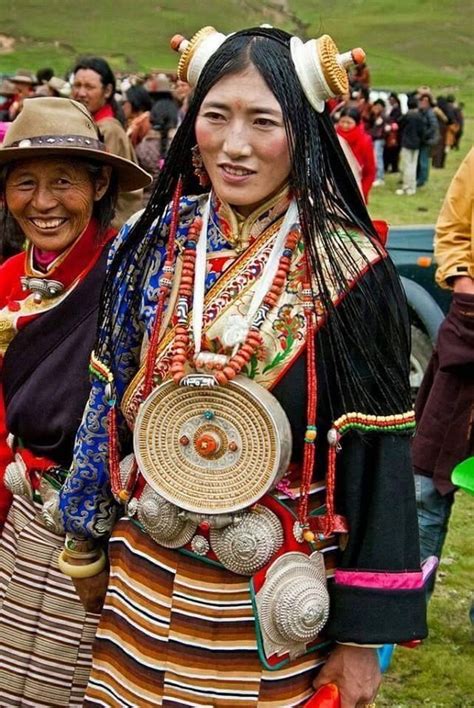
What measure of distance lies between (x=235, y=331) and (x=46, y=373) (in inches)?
33.4

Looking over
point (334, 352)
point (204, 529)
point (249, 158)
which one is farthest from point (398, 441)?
point (249, 158)

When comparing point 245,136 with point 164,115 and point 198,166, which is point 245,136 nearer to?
point 198,166

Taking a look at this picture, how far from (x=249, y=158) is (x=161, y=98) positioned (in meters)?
9.58

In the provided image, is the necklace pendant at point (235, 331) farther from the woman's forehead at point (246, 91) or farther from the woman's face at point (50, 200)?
the woman's face at point (50, 200)

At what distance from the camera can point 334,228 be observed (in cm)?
215

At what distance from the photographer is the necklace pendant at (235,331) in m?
2.11

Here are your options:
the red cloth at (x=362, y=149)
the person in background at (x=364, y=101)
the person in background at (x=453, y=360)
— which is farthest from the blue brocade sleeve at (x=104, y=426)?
the person in background at (x=364, y=101)

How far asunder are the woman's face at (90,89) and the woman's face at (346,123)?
5903 mm

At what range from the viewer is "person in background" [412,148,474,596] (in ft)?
13.1

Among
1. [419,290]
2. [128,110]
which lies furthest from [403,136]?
[419,290]

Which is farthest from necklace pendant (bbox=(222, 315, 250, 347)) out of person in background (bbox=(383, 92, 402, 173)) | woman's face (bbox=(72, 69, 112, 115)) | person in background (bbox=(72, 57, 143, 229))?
person in background (bbox=(383, 92, 402, 173))

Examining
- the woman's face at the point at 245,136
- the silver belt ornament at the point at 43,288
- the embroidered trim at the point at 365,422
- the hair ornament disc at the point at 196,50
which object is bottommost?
the silver belt ornament at the point at 43,288

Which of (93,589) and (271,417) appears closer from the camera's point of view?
(271,417)

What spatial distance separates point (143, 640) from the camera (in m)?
2.25
